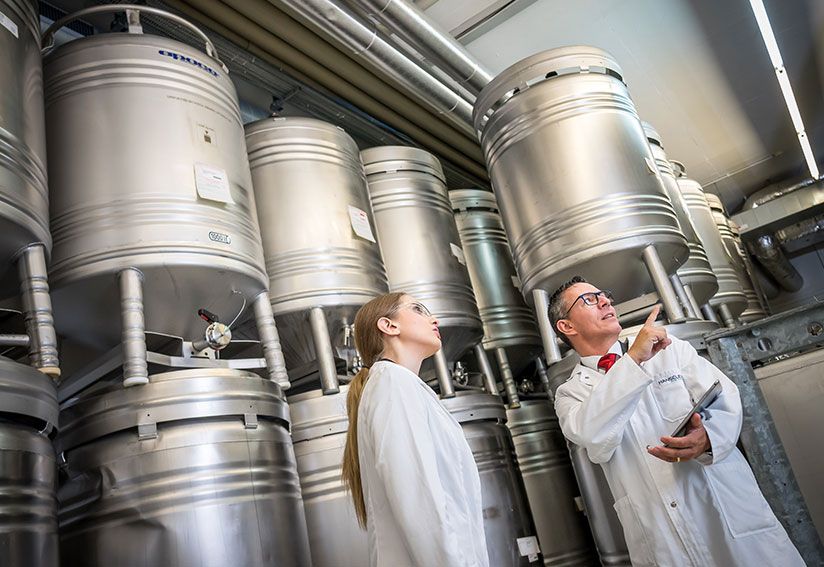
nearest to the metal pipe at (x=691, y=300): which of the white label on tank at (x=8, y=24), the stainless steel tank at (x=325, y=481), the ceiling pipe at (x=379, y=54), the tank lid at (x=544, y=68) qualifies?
the tank lid at (x=544, y=68)

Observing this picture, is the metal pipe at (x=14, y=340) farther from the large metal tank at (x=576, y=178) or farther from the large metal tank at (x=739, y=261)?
the large metal tank at (x=739, y=261)

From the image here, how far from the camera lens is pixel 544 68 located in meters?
3.46

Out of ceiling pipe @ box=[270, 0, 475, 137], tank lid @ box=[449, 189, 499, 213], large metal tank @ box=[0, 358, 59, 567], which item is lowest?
large metal tank @ box=[0, 358, 59, 567]

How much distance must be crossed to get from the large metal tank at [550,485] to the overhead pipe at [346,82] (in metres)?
2.06

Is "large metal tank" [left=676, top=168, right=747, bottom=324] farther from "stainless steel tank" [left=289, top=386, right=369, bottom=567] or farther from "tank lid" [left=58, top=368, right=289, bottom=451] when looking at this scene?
"tank lid" [left=58, top=368, right=289, bottom=451]

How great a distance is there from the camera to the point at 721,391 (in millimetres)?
2178

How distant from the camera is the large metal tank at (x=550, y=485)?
3.72m

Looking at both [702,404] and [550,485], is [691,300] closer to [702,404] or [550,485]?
[550,485]

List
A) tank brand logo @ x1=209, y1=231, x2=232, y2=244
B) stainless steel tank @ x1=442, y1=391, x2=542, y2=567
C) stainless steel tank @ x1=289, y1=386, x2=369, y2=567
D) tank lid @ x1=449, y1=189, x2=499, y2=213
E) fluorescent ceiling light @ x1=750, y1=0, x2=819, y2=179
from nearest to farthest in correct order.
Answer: tank brand logo @ x1=209, y1=231, x2=232, y2=244
stainless steel tank @ x1=289, y1=386, x2=369, y2=567
stainless steel tank @ x1=442, y1=391, x2=542, y2=567
tank lid @ x1=449, y1=189, x2=499, y2=213
fluorescent ceiling light @ x1=750, y1=0, x2=819, y2=179

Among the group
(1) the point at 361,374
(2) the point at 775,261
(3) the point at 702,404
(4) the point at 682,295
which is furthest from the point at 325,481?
(2) the point at 775,261

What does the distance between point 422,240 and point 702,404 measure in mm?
1969

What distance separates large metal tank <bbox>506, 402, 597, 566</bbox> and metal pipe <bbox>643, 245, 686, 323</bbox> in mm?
1278

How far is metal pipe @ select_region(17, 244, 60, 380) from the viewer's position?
1.92 meters

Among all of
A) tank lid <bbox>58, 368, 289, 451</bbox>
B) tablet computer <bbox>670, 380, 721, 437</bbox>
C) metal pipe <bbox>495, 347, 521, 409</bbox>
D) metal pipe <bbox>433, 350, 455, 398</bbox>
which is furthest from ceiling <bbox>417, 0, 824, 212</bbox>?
tablet computer <bbox>670, 380, 721, 437</bbox>
